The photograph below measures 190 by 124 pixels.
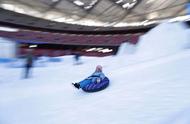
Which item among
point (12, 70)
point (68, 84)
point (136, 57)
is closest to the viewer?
point (68, 84)

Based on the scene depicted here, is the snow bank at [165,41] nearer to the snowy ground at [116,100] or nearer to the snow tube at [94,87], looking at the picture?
the snowy ground at [116,100]

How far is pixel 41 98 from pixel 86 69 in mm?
7401

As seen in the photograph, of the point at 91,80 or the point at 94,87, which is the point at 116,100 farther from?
the point at 91,80

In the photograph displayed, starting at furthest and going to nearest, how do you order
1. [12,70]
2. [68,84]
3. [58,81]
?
[12,70]
[58,81]
[68,84]

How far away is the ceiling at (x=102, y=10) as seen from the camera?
46500 millimetres

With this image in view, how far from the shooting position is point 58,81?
1559 cm

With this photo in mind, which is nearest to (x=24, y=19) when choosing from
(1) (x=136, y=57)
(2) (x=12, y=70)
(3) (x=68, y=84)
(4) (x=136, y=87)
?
(2) (x=12, y=70)

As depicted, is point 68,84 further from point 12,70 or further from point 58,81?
point 12,70

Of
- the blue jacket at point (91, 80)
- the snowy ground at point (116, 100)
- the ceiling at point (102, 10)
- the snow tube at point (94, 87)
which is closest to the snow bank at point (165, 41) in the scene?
the snowy ground at point (116, 100)

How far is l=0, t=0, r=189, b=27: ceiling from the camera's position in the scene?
4650 cm

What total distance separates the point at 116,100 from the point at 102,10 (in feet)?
136

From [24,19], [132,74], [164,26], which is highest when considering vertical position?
[24,19]

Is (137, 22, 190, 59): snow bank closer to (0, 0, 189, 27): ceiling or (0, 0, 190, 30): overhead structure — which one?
(0, 0, 190, 30): overhead structure

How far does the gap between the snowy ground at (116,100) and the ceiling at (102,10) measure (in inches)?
1306
